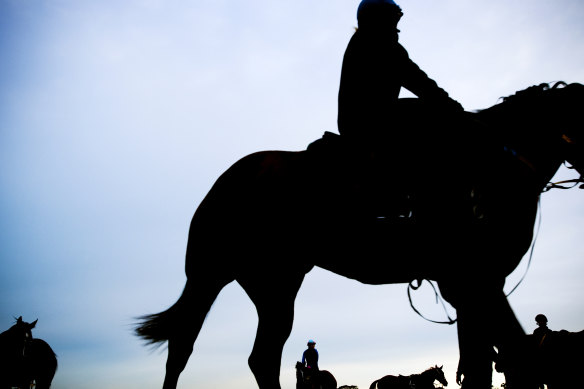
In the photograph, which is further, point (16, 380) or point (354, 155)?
point (16, 380)

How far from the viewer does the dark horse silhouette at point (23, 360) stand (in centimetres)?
886

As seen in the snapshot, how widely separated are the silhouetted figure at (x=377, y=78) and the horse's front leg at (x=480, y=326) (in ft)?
4.89

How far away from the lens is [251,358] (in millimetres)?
3322

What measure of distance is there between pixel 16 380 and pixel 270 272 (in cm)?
1001

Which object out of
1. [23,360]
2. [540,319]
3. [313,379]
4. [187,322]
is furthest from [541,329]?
[23,360]

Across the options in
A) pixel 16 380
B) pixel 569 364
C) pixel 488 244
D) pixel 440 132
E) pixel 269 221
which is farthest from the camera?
pixel 16 380

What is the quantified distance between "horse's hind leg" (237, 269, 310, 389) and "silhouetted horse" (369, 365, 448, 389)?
13431 millimetres

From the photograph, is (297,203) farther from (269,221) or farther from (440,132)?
(440,132)

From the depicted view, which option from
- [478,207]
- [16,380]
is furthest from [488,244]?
[16,380]

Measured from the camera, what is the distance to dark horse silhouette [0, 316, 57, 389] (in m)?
8.86

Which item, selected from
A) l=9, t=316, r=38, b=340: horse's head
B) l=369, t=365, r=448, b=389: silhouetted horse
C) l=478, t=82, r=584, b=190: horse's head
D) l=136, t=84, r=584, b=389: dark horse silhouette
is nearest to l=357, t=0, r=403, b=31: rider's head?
l=136, t=84, r=584, b=389: dark horse silhouette

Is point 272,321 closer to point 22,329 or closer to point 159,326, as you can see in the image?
point 159,326

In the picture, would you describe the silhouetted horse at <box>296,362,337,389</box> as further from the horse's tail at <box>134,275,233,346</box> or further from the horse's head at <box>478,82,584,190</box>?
the horse's head at <box>478,82,584,190</box>

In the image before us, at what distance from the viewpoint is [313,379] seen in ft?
43.0
